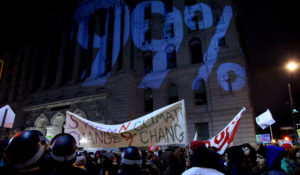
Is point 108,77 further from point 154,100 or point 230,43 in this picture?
point 230,43

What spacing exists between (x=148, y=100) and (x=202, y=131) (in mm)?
7176

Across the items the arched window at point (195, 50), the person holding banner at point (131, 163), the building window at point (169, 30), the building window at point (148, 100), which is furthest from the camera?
the building window at point (169, 30)

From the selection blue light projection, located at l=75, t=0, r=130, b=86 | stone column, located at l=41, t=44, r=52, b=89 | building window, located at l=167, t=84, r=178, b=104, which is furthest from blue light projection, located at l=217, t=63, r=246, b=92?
stone column, located at l=41, t=44, r=52, b=89

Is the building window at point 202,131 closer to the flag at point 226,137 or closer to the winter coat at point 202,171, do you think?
the flag at point 226,137

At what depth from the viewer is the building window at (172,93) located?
72.8ft

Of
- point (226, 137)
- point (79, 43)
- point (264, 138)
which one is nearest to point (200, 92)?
point (264, 138)

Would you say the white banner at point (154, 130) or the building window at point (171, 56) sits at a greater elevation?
the building window at point (171, 56)

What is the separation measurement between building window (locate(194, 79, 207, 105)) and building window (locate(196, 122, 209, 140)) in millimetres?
2342

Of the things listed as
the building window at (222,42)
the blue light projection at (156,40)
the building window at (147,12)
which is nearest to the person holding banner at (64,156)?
the blue light projection at (156,40)

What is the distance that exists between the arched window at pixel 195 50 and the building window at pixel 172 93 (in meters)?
3.82

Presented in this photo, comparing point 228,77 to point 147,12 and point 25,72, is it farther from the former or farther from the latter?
point 25,72

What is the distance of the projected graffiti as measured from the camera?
21.6 m

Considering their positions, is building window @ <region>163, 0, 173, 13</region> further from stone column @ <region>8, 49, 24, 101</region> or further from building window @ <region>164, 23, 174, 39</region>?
stone column @ <region>8, 49, 24, 101</region>

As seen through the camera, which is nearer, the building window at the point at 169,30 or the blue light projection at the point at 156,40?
the blue light projection at the point at 156,40
